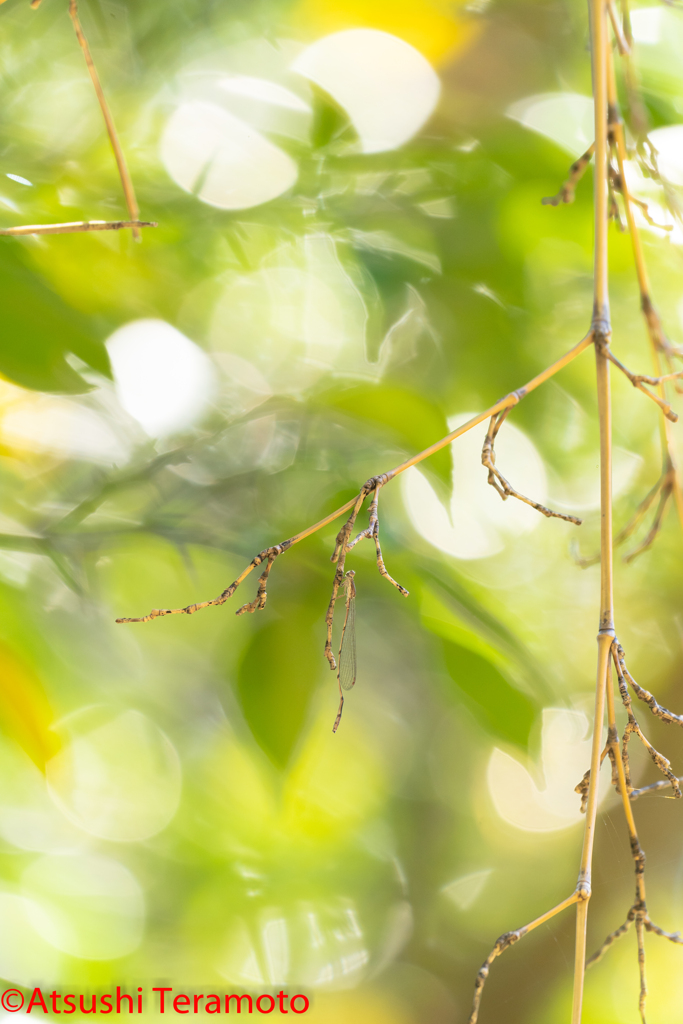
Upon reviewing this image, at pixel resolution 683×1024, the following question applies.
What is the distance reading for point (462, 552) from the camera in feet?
1.57

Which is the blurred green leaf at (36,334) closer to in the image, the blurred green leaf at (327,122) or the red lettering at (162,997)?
the blurred green leaf at (327,122)

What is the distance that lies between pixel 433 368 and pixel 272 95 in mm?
223

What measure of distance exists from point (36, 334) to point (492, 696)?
1.00ft

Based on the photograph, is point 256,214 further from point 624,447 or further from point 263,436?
point 624,447

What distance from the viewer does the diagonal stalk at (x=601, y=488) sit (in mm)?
183

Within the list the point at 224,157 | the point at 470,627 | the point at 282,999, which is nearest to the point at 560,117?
the point at 224,157

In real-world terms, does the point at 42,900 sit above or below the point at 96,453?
below

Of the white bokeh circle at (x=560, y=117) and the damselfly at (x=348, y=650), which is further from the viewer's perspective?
the white bokeh circle at (x=560, y=117)

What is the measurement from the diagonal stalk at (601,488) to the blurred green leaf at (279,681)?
0.52 feet

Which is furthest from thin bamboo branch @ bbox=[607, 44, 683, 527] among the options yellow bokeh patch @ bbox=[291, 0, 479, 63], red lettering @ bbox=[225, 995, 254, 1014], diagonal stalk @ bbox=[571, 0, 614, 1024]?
red lettering @ bbox=[225, 995, 254, 1014]

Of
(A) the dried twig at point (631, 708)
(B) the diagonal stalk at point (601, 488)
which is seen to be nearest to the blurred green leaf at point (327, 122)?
(B) the diagonal stalk at point (601, 488)

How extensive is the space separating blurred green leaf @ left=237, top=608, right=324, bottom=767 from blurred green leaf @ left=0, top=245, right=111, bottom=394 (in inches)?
6.9

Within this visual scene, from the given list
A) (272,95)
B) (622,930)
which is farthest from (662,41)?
(622,930)

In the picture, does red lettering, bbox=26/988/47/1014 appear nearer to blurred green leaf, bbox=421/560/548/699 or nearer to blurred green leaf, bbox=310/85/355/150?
blurred green leaf, bbox=421/560/548/699
